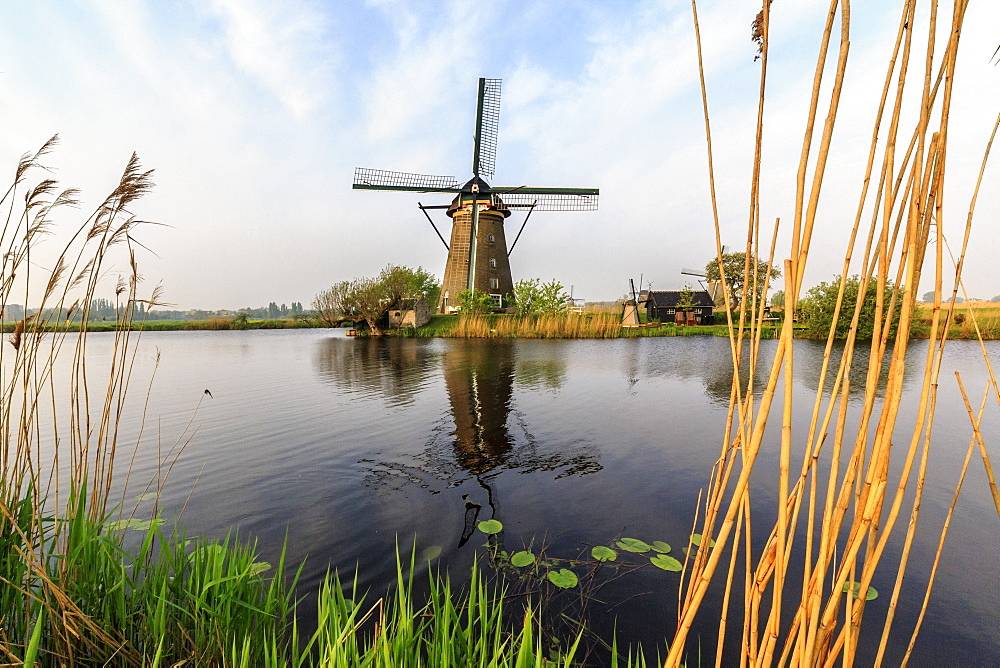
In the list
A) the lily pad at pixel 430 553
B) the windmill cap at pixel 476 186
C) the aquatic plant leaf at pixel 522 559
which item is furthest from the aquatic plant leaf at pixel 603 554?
the windmill cap at pixel 476 186

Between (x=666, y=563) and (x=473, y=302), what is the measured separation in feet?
74.8

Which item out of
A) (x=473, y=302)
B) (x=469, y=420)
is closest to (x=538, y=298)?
(x=473, y=302)

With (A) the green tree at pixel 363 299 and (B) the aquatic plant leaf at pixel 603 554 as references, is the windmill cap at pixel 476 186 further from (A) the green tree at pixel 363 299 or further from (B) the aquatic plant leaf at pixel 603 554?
(B) the aquatic plant leaf at pixel 603 554

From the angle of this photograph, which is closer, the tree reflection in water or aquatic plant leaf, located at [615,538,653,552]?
aquatic plant leaf, located at [615,538,653,552]

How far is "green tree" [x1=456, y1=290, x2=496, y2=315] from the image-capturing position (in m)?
24.8

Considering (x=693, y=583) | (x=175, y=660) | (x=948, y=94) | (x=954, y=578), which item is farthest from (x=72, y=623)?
(x=954, y=578)

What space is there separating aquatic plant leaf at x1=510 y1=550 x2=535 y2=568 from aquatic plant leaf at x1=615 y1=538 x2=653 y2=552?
0.65 meters

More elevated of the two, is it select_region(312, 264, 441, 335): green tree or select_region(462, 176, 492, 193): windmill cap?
select_region(462, 176, 492, 193): windmill cap

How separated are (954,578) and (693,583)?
2940 millimetres

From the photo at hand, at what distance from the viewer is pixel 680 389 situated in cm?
839

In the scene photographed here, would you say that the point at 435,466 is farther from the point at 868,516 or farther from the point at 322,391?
the point at 322,391

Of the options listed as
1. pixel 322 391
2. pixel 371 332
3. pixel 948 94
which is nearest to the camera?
pixel 948 94

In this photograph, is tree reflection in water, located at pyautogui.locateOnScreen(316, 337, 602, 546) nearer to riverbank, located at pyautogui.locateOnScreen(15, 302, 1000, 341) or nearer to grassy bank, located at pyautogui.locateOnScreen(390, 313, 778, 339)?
grassy bank, located at pyautogui.locateOnScreen(390, 313, 778, 339)

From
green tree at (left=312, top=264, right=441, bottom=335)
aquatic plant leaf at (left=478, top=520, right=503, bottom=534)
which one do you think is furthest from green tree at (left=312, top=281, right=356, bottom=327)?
aquatic plant leaf at (left=478, top=520, right=503, bottom=534)
